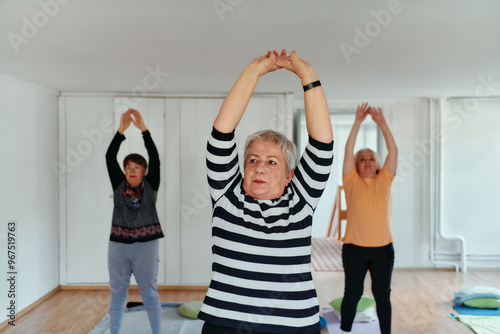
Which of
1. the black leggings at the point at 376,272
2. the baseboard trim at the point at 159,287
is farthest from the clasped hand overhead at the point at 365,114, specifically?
the baseboard trim at the point at 159,287

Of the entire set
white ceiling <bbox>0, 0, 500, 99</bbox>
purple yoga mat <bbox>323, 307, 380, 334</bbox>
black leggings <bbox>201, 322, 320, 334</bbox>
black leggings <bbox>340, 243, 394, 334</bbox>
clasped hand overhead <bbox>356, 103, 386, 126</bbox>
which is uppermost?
white ceiling <bbox>0, 0, 500, 99</bbox>

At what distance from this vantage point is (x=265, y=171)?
139 cm

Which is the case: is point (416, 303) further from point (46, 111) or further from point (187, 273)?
point (46, 111)

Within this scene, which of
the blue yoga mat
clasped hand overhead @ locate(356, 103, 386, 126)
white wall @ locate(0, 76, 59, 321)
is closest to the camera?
clasped hand overhead @ locate(356, 103, 386, 126)

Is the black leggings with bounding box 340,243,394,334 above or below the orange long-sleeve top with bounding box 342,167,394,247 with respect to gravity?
below

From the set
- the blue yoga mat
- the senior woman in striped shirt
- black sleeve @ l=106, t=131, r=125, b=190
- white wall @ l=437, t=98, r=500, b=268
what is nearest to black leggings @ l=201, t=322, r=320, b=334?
the senior woman in striped shirt

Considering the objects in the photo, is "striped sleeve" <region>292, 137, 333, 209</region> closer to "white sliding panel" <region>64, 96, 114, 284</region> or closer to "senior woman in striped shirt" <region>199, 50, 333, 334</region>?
"senior woman in striped shirt" <region>199, 50, 333, 334</region>

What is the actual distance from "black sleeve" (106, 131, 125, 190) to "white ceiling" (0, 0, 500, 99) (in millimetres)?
590

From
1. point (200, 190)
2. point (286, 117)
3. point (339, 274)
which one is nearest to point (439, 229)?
point (339, 274)

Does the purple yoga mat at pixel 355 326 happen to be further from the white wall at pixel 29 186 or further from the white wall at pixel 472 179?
the white wall at pixel 29 186

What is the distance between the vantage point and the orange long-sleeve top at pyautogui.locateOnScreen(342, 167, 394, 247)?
→ 324cm

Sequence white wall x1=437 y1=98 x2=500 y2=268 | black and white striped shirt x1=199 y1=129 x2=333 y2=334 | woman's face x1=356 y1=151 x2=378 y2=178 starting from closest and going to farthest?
black and white striped shirt x1=199 y1=129 x2=333 y2=334
woman's face x1=356 y1=151 x2=378 y2=178
white wall x1=437 y1=98 x2=500 y2=268

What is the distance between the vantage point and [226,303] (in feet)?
4.22

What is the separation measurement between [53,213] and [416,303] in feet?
12.9
